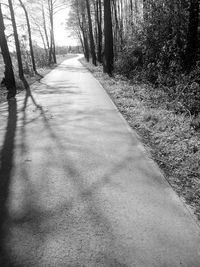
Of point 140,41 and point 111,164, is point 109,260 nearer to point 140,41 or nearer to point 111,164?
point 111,164

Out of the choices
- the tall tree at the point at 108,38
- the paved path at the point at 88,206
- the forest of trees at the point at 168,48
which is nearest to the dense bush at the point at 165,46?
the forest of trees at the point at 168,48

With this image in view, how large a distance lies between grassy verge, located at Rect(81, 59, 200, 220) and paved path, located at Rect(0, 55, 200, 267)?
0.74 feet

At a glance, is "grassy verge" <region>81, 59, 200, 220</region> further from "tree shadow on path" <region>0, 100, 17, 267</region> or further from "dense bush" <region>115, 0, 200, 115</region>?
"tree shadow on path" <region>0, 100, 17, 267</region>

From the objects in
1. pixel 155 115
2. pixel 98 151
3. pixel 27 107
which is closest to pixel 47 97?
pixel 27 107

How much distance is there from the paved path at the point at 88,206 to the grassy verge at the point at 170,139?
23 cm

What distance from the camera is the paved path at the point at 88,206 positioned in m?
2.73

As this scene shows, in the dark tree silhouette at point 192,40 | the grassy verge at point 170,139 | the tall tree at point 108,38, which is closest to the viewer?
the grassy verge at point 170,139

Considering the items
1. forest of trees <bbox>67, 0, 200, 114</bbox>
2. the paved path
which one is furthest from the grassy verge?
forest of trees <bbox>67, 0, 200, 114</bbox>

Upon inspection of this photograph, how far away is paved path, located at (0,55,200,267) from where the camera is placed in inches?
107

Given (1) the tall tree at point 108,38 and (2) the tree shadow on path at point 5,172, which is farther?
(1) the tall tree at point 108,38

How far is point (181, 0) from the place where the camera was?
1114 centimetres

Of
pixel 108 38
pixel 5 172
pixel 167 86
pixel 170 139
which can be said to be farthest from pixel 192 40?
pixel 5 172

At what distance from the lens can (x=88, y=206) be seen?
11.7ft

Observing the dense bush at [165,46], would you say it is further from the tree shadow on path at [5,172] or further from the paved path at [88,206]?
the tree shadow on path at [5,172]
